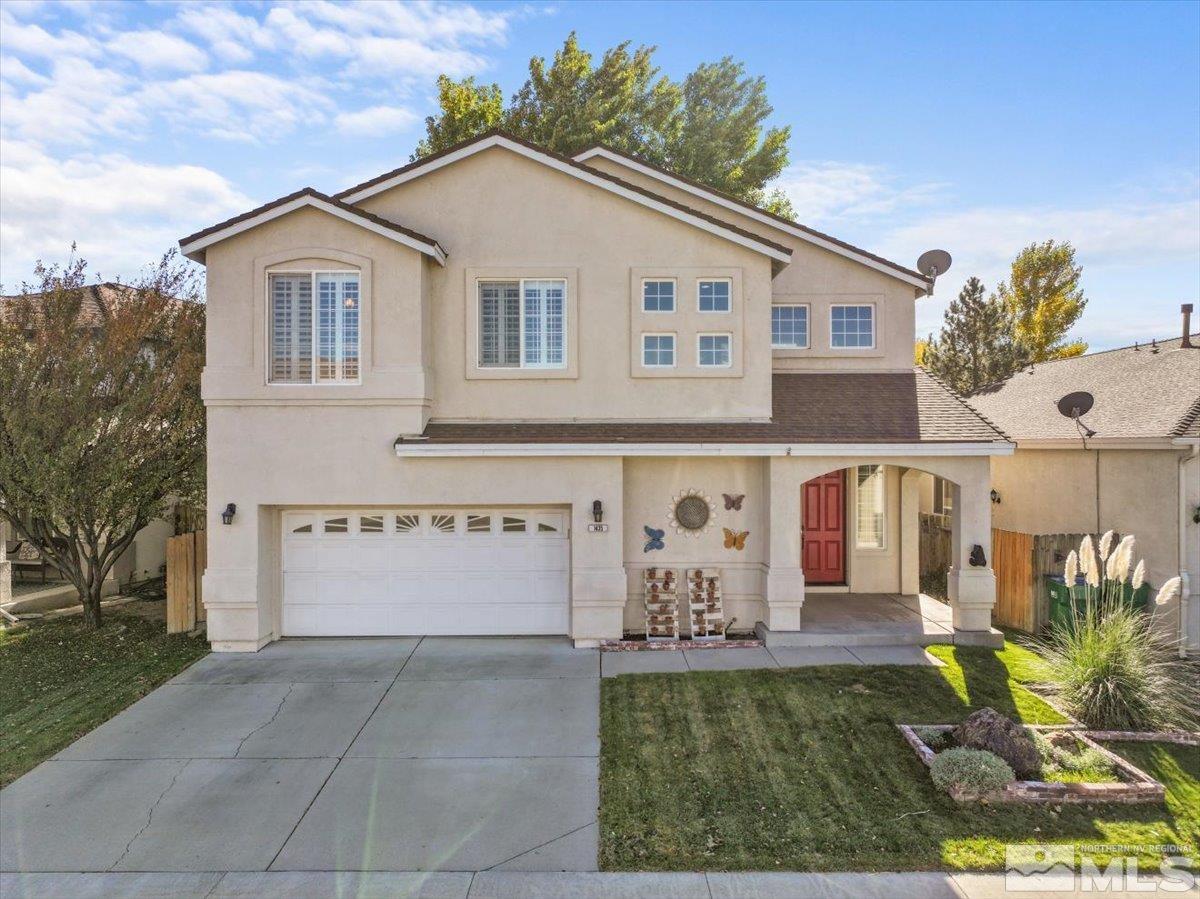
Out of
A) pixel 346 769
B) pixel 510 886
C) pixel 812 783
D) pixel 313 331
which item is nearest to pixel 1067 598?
pixel 812 783

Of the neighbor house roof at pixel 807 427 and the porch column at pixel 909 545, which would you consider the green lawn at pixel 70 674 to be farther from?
the porch column at pixel 909 545

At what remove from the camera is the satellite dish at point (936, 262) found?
42.5ft

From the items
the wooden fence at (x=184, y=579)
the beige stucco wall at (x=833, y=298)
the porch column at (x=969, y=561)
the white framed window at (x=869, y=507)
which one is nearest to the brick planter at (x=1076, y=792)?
the porch column at (x=969, y=561)

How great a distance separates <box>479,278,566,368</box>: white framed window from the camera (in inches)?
418

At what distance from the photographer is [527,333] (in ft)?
34.9

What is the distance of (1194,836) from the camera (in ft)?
18.2

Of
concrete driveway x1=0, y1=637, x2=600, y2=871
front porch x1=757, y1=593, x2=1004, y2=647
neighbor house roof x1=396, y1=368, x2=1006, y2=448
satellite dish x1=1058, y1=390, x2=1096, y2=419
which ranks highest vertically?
satellite dish x1=1058, y1=390, x2=1096, y2=419

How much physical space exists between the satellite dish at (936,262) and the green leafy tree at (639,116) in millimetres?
12242

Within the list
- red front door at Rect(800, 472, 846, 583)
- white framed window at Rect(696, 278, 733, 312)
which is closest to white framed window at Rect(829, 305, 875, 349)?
red front door at Rect(800, 472, 846, 583)

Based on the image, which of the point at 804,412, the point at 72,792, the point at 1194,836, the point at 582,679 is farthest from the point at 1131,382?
the point at 72,792

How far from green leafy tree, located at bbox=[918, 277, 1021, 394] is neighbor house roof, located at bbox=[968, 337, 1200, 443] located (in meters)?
10.1

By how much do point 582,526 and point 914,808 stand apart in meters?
5.62

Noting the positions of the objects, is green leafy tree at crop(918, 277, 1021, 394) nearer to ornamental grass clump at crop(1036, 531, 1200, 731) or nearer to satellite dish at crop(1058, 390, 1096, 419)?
satellite dish at crop(1058, 390, 1096, 419)

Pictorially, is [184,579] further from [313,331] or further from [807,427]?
[807,427]
